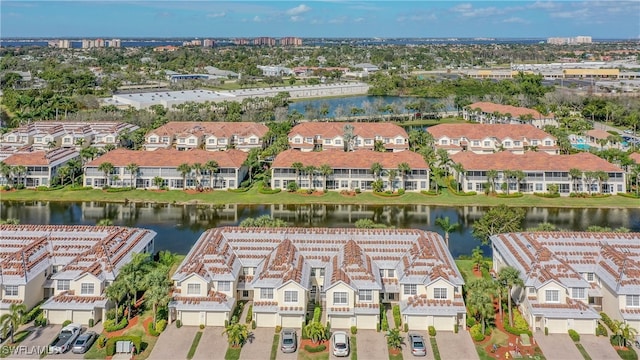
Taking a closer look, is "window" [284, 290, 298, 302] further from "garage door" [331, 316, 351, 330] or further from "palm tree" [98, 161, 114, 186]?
"palm tree" [98, 161, 114, 186]

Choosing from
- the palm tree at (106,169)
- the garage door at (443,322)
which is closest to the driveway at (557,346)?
the garage door at (443,322)

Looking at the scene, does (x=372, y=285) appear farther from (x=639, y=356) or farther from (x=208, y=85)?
(x=208, y=85)

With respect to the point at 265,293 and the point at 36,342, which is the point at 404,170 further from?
the point at 36,342

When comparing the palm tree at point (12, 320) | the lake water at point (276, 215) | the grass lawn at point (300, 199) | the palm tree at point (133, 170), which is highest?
the palm tree at point (133, 170)

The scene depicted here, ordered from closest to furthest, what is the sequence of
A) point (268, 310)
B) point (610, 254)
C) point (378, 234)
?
1. point (268, 310)
2. point (610, 254)
3. point (378, 234)

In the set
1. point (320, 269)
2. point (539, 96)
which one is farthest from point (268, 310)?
point (539, 96)

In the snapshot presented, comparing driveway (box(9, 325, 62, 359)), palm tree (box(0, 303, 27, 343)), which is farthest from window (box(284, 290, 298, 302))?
palm tree (box(0, 303, 27, 343))

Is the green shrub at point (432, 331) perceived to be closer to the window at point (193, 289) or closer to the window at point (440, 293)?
the window at point (440, 293)
